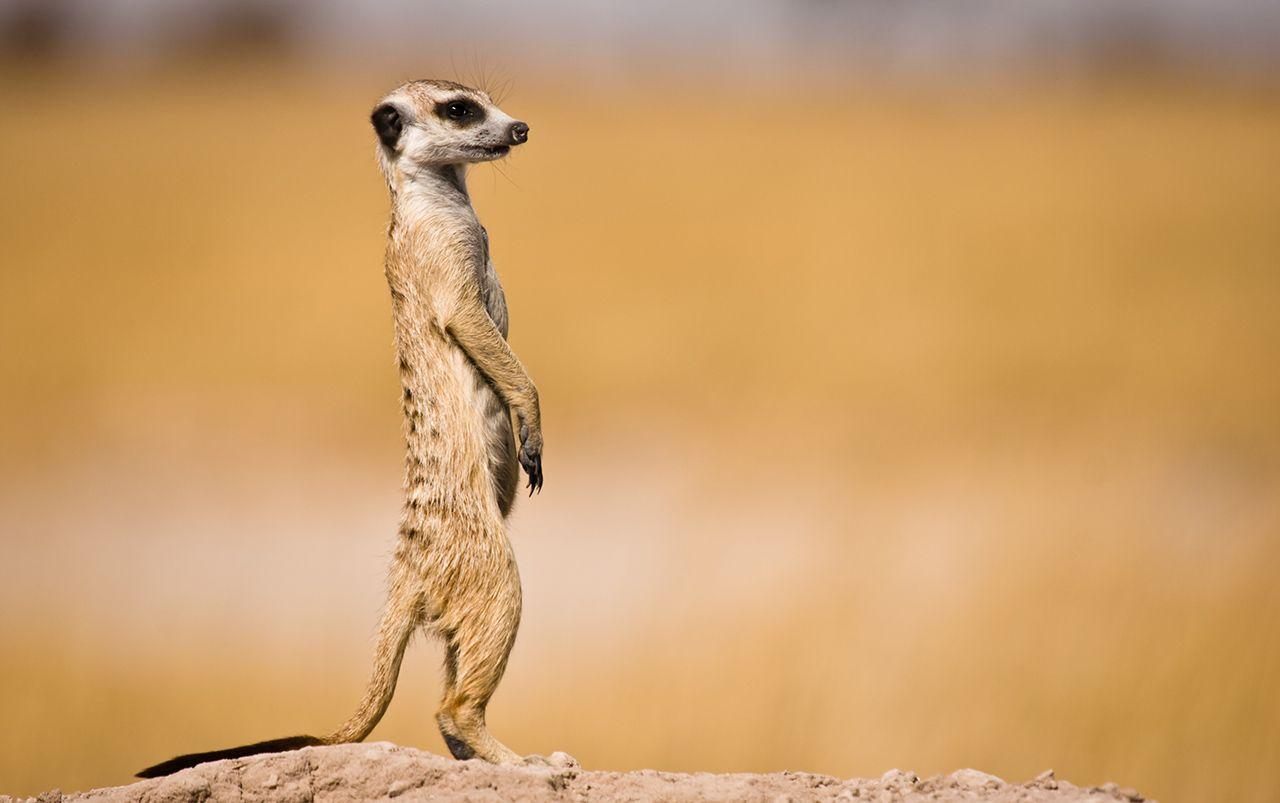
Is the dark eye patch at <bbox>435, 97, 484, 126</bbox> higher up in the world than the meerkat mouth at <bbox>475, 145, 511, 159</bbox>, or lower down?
higher up

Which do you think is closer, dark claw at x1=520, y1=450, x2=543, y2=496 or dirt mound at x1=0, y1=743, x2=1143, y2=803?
dirt mound at x1=0, y1=743, x2=1143, y2=803

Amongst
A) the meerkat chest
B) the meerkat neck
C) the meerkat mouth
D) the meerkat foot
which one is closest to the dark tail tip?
the meerkat foot

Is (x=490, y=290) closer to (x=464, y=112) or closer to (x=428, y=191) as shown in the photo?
(x=428, y=191)

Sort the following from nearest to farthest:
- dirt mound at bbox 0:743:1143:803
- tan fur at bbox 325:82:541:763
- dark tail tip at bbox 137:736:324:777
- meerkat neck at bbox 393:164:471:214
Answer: dirt mound at bbox 0:743:1143:803
dark tail tip at bbox 137:736:324:777
tan fur at bbox 325:82:541:763
meerkat neck at bbox 393:164:471:214

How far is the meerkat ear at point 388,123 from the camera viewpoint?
3.01 m

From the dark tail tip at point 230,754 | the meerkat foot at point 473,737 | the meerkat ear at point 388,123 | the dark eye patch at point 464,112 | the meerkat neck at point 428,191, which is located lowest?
the dark tail tip at point 230,754

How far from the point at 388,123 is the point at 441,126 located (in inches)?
4.7

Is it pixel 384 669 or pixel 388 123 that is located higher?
pixel 388 123

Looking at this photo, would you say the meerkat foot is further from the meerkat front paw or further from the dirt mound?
the meerkat front paw

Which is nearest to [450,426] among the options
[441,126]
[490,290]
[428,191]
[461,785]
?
[490,290]

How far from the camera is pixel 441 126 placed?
3002mm

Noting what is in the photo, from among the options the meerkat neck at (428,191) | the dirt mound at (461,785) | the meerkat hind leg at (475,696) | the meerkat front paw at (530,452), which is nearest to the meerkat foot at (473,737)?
the meerkat hind leg at (475,696)

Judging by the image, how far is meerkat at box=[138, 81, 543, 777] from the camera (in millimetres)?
2924

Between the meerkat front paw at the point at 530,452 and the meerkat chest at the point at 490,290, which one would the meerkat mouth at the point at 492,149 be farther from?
the meerkat front paw at the point at 530,452
